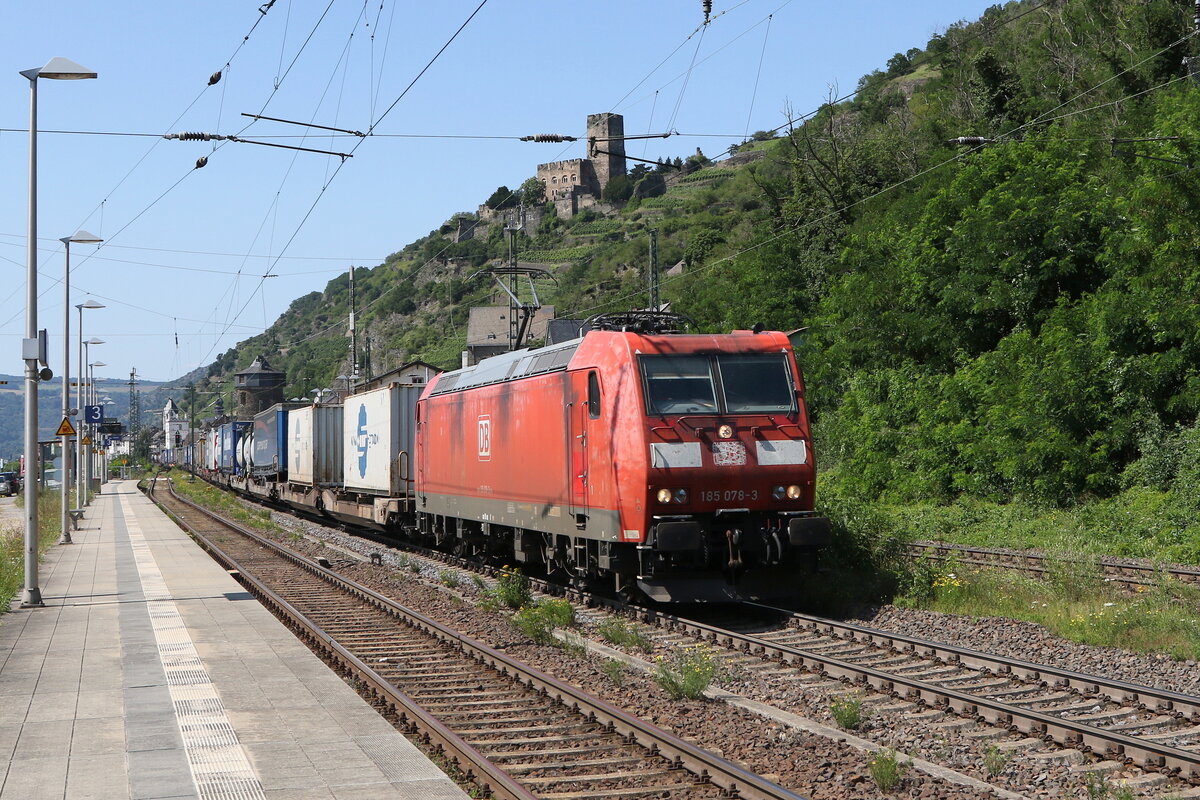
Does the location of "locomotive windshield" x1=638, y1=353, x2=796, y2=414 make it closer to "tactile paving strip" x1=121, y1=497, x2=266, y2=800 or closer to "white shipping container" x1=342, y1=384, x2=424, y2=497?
"tactile paving strip" x1=121, y1=497, x2=266, y2=800

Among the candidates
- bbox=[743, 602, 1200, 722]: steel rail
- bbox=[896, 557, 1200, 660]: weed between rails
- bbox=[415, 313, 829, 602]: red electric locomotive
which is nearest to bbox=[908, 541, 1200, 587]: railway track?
bbox=[896, 557, 1200, 660]: weed between rails

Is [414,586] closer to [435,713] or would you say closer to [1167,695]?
[435,713]

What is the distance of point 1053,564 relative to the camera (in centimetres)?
1586

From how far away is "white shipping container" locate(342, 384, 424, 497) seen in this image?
26.5 m

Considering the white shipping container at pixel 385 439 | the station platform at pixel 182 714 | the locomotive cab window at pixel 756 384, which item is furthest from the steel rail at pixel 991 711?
the white shipping container at pixel 385 439

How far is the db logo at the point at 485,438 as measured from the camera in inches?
739

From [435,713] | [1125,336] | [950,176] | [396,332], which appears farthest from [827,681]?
[396,332]

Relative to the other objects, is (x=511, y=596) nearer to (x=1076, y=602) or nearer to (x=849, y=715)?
(x=1076, y=602)

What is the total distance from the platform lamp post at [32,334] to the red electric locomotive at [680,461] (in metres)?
7.47

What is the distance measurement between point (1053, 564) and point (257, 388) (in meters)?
111

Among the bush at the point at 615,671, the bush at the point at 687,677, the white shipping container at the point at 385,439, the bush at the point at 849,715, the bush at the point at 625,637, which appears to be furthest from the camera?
the white shipping container at the point at 385,439

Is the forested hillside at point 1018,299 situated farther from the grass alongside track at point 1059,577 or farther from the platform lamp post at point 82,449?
the platform lamp post at point 82,449

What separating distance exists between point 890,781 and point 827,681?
3537mm

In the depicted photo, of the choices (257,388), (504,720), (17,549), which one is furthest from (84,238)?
(257,388)
